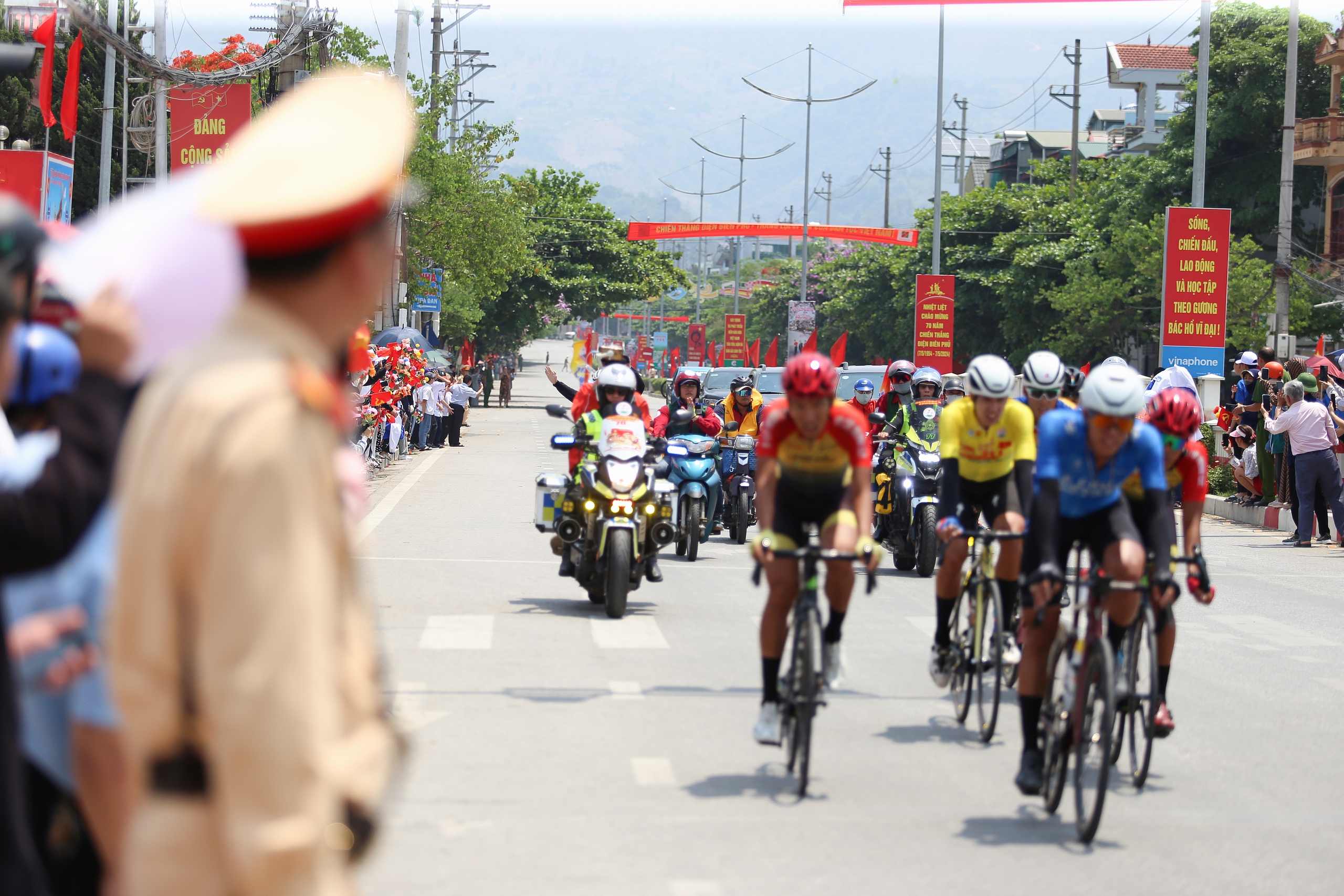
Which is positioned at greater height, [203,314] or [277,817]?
[203,314]

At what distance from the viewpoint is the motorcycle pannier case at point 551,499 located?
471 inches

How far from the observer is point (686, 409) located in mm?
16609

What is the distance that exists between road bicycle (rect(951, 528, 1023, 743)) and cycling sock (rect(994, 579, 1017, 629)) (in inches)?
1.7

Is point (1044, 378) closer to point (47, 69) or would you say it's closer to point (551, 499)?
point (551, 499)

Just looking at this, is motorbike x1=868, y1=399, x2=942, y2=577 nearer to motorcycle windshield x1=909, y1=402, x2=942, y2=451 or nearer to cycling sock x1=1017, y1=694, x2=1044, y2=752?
motorcycle windshield x1=909, y1=402, x2=942, y2=451

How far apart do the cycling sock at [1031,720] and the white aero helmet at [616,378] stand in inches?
231

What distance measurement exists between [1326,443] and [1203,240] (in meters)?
6.88

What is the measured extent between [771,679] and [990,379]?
2.23m

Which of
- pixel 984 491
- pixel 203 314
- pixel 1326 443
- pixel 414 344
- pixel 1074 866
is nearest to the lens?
pixel 203 314

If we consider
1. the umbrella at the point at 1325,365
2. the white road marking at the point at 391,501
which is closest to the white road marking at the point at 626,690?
the white road marking at the point at 391,501

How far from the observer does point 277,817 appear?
204 cm

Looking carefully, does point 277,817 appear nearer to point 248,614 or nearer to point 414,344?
point 248,614

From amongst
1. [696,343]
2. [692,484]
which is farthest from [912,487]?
[696,343]

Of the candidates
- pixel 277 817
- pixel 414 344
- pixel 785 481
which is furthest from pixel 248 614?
pixel 414 344
